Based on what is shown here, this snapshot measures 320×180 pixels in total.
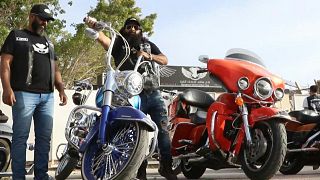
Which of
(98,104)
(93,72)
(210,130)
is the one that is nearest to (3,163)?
(98,104)

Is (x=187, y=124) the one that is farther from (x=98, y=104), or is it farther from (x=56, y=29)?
(x=56, y=29)

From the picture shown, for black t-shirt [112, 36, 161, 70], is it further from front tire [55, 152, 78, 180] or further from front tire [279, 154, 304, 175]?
front tire [279, 154, 304, 175]

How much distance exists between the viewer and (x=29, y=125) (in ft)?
14.8

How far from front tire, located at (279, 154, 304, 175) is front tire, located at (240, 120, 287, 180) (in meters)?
2.62

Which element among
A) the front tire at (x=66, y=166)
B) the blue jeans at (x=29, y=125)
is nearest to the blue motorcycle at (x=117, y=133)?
the blue jeans at (x=29, y=125)

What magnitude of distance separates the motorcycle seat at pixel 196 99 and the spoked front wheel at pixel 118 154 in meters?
2.42

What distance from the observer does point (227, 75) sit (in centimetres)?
519

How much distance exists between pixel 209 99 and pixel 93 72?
20690mm

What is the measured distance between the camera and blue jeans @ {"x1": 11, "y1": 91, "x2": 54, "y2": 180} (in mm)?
4441

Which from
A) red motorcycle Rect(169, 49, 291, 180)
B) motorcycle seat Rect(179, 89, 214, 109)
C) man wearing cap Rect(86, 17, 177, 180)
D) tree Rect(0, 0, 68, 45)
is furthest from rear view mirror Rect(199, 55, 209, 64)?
tree Rect(0, 0, 68, 45)

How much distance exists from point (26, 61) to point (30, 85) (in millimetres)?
228

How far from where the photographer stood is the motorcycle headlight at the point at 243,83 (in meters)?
4.97

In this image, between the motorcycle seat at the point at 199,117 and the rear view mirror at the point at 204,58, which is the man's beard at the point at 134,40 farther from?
the motorcycle seat at the point at 199,117

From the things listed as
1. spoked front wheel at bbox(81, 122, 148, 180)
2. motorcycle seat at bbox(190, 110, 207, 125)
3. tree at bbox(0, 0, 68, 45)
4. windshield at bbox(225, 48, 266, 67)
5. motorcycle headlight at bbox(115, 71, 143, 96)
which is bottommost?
spoked front wheel at bbox(81, 122, 148, 180)
